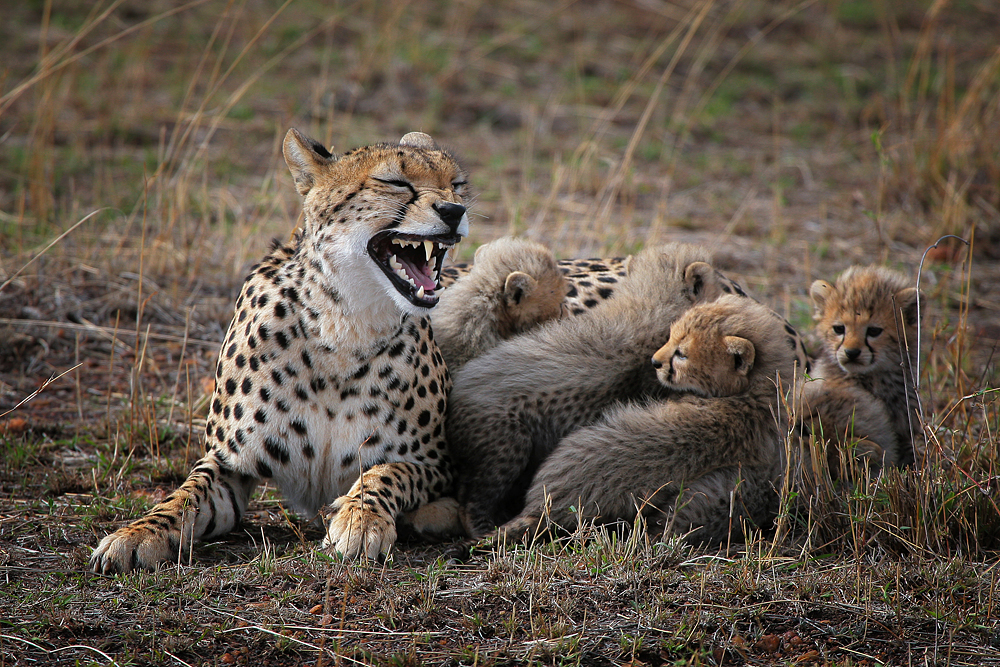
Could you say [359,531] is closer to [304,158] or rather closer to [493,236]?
[304,158]

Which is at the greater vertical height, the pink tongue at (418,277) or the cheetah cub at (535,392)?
the pink tongue at (418,277)

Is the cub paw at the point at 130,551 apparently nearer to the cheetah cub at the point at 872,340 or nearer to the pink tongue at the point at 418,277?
the pink tongue at the point at 418,277

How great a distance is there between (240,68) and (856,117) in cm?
556

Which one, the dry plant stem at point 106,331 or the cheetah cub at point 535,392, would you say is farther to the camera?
the dry plant stem at point 106,331

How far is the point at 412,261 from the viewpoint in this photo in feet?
11.2

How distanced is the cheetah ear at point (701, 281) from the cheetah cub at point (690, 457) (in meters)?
0.57

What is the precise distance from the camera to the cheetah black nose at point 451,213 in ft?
10.3

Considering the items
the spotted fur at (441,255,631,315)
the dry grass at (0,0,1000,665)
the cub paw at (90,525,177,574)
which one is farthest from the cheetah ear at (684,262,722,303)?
the cub paw at (90,525,177,574)

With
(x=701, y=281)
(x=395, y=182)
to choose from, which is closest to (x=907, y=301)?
(x=701, y=281)

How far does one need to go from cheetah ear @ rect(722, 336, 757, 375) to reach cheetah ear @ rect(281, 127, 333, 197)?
1.51 metres

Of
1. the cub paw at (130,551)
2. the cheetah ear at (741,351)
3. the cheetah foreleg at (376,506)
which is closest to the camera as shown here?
the cub paw at (130,551)

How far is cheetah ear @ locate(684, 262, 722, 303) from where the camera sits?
13.5ft

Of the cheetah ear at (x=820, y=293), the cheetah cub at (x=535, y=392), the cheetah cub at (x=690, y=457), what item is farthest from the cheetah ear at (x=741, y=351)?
the cheetah ear at (x=820, y=293)

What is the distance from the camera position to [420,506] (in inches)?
139
